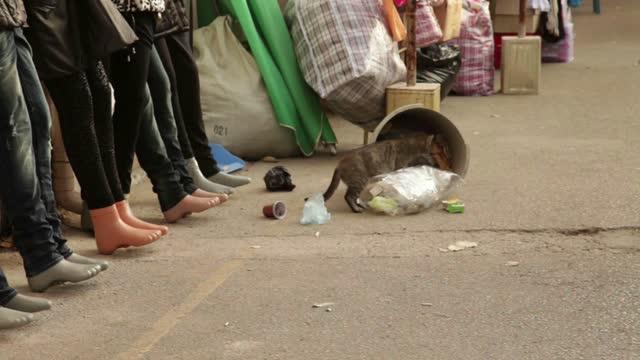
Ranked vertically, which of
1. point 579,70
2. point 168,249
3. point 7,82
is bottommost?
point 579,70

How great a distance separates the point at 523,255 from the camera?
5.46m

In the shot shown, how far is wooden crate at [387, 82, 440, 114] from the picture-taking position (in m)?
7.89

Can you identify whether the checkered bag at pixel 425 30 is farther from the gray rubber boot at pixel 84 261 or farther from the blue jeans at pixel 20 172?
the blue jeans at pixel 20 172

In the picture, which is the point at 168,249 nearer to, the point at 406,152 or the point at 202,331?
the point at 202,331

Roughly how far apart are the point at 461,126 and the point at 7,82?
5329 mm

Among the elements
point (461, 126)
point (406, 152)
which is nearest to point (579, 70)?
point (461, 126)

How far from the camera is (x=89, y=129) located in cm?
508

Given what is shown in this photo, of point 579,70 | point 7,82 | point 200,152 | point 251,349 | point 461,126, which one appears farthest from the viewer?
point 579,70

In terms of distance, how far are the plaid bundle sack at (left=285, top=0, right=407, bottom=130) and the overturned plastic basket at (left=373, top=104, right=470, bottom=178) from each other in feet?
1.96

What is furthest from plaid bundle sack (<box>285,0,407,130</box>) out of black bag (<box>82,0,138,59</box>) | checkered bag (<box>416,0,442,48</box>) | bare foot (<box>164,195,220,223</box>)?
black bag (<box>82,0,138,59</box>)

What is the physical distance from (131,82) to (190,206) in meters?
0.73

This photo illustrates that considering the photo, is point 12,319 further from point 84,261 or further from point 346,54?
point 346,54

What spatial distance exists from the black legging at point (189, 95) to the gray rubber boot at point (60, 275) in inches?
67.5

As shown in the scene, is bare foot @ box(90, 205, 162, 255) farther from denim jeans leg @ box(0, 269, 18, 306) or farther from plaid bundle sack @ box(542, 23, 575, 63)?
plaid bundle sack @ box(542, 23, 575, 63)
